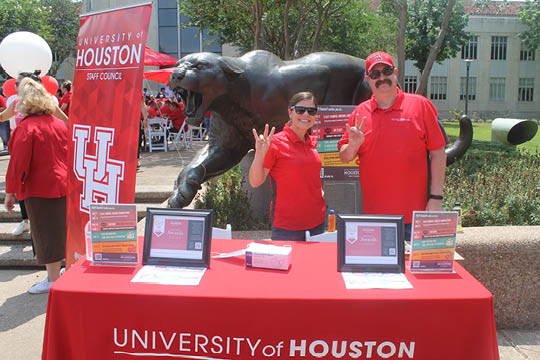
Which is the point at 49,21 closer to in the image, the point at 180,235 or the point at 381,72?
the point at 381,72

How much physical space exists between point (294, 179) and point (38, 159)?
260 centimetres

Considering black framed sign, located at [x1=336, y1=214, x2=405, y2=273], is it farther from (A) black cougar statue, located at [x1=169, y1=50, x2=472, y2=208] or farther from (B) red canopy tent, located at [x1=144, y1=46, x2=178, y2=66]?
(B) red canopy tent, located at [x1=144, y1=46, x2=178, y2=66]

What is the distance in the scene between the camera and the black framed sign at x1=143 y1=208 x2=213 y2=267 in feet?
7.54

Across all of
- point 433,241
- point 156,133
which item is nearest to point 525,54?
point 156,133

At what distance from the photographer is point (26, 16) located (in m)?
33.1

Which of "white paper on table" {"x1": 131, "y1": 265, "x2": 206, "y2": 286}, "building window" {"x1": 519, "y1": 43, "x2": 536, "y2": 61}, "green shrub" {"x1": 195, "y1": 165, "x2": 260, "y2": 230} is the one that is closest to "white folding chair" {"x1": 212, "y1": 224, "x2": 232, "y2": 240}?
"white paper on table" {"x1": 131, "y1": 265, "x2": 206, "y2": 286}

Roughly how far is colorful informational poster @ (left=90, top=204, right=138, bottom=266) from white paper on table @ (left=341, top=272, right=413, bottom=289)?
103 cm

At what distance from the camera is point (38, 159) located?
14.1 ft

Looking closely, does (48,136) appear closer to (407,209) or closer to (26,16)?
(407,209)

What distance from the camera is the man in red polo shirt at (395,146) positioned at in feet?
9.52

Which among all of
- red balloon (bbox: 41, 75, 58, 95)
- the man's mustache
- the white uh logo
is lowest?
the white uh logo

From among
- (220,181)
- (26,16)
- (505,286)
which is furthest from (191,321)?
(26,16)

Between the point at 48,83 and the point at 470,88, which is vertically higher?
the point at 470,88

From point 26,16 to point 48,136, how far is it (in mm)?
34139
